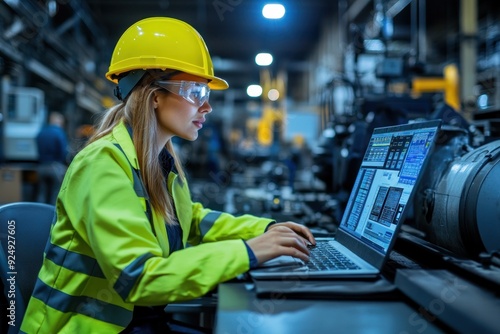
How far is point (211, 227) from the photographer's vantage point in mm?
1620

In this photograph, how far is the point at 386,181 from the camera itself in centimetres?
123

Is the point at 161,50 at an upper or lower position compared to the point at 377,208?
upper

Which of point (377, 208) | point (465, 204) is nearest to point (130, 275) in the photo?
point (377, 208)

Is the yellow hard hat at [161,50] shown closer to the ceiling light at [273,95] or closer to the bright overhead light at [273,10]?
the bright overhead light at [273,10]

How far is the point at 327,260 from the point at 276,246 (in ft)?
0.73

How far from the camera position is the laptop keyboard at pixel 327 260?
45.6 inches

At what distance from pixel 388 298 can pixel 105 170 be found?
27.4 inches

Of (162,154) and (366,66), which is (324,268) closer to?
(162,154)

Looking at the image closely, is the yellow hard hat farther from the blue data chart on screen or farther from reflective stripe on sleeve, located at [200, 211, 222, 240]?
the blue data chart on screen

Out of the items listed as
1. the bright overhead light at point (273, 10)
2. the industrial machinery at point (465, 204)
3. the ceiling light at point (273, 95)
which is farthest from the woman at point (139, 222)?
the ceiling light at point (273, 95)

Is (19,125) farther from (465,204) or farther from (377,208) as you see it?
(465,204)

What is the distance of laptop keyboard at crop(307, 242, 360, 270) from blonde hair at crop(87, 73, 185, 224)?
0.42 metres

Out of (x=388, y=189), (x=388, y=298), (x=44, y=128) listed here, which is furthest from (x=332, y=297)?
(x=44, y=128)

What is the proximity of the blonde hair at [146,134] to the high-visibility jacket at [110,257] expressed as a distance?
A: 39mm
